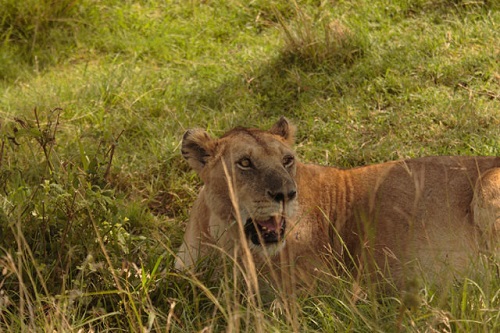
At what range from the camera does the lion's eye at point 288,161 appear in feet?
15.1

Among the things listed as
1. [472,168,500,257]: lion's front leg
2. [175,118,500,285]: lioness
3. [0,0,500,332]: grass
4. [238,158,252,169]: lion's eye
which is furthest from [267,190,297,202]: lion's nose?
[472,168,500,257]: lion's front leg

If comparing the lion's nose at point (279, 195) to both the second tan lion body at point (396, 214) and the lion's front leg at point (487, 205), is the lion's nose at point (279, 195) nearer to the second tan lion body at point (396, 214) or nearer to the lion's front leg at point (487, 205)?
the second tan lion body at point (396, 214)

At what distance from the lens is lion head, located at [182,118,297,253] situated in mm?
4277

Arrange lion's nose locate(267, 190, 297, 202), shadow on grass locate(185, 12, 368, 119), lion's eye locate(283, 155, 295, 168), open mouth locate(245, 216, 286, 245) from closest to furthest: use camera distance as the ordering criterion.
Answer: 1. lion's nose locate(267, 190, 297, 202)
2. open mouth locate(245, 216, 286, 245)
3. lion's eye locate(283, 155, 295, 168)
4. shadow on grass locate(185, 12, 368, 119)

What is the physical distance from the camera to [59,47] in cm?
776

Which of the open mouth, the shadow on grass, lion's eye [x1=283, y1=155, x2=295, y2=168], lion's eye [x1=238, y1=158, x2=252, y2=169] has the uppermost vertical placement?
lion's eye [x1=238, y1=158, x2=252, y2=169]

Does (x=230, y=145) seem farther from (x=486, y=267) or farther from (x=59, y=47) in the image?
(x=59, y=47)

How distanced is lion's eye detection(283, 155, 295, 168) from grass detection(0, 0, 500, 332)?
641 millimetres

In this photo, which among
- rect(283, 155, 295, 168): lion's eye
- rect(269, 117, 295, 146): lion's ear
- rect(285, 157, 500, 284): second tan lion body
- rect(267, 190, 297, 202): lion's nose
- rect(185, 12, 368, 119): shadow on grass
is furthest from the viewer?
rect(185, 12, 368, 119): shadow on grass

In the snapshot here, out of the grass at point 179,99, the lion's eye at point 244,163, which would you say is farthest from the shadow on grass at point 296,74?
the lion's eye at point 244,163

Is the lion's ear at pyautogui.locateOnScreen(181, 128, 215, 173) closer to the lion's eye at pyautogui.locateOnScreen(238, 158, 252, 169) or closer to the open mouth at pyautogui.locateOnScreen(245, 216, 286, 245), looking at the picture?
the lion's eye at pyautogui.locateOnScreen(238, 158, 252, 169)

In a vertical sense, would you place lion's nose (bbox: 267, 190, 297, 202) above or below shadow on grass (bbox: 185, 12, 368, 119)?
above

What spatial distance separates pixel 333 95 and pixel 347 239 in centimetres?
211

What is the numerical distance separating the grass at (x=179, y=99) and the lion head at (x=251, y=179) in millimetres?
297
